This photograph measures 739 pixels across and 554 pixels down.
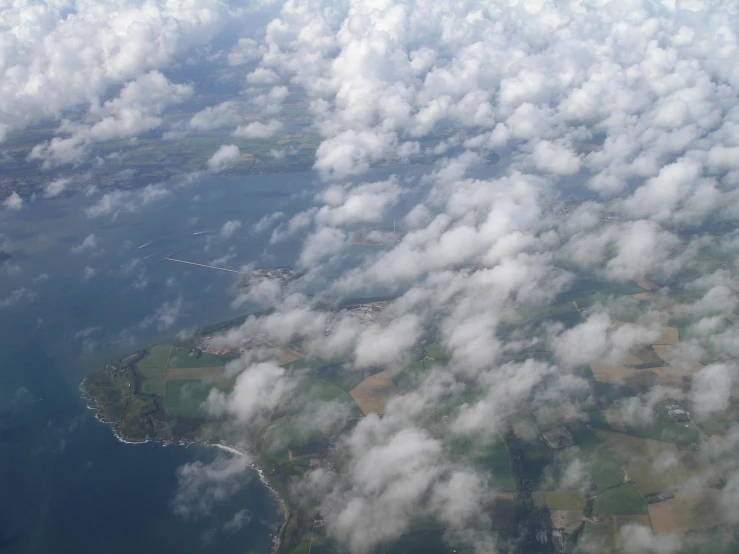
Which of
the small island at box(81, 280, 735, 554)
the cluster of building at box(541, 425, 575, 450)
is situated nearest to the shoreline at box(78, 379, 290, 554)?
the small island at box(81, 280, 735, 554)

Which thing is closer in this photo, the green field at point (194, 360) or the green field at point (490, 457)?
the green field at point (490, 457)

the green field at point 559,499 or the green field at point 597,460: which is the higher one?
the green field at point 559,499

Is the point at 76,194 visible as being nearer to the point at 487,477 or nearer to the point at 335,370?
the point at 335,370

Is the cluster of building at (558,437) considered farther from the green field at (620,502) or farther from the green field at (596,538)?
the green field at (596,538)

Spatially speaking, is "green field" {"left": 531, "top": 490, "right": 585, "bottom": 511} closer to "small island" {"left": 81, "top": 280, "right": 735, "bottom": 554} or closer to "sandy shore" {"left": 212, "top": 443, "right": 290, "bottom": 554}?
"small island" {"left": 81, "top": 280, "right": 735, "bottom": 554}

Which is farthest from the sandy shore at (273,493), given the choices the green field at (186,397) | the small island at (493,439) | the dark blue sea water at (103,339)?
the green field at (186,397)

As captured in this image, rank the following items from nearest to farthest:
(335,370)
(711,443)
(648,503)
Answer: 1. (648,503)
2. (711,443)
3. (335,370)

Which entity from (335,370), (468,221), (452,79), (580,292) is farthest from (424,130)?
(335,370)

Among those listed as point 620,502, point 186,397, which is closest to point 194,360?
point 186,397
